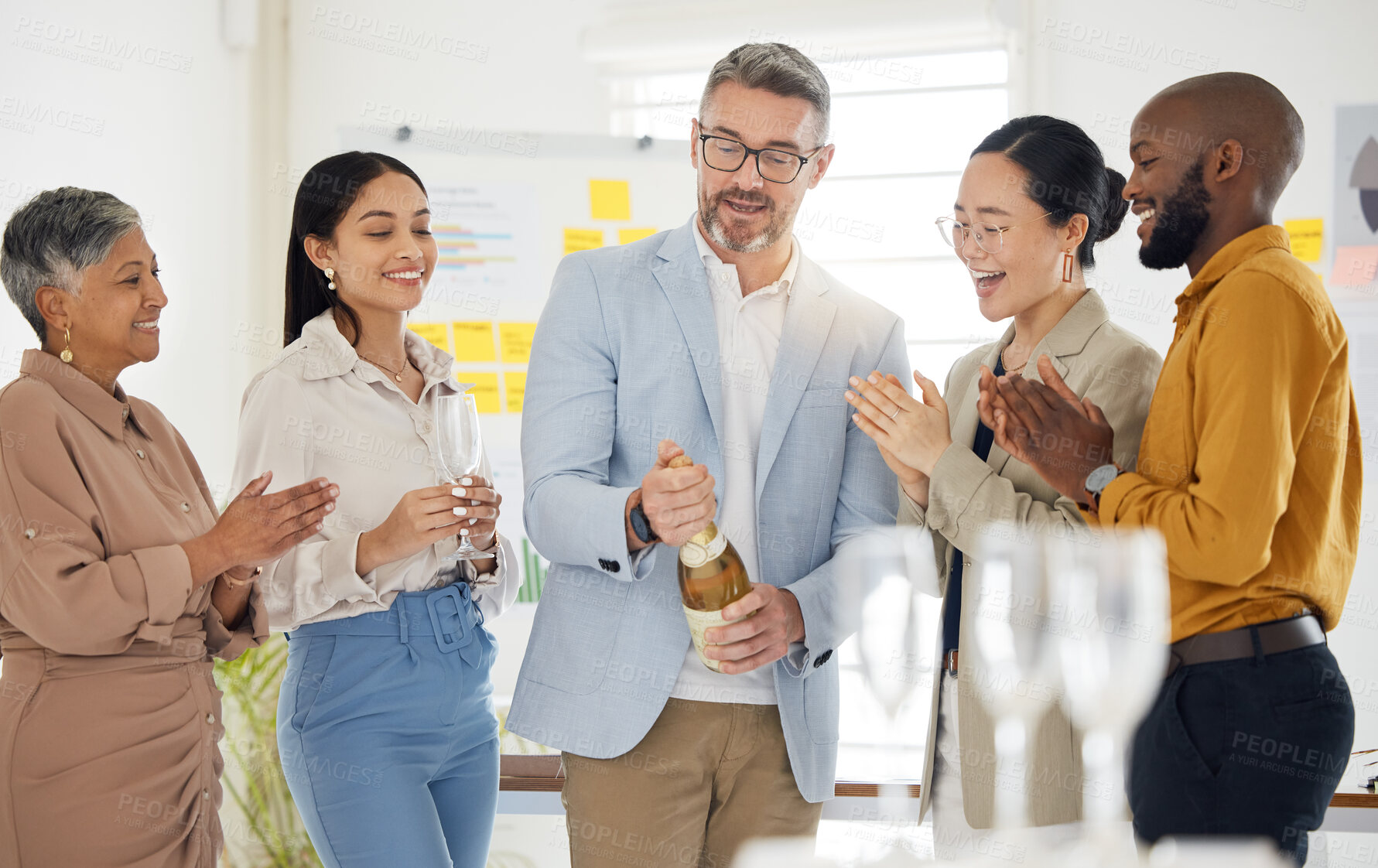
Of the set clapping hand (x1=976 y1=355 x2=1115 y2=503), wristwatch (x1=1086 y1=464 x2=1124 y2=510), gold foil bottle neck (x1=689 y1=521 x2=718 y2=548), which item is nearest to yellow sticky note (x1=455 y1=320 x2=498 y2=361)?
gold foil bottle neck (x1=689 y1=521 x2=718 y2=548)

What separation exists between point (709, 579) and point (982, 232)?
0.61m

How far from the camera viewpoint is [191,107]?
2775 mm

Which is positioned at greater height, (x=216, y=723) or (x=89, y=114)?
(x=89, y=114)

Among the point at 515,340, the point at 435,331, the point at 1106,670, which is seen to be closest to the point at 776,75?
the point at 1106,670

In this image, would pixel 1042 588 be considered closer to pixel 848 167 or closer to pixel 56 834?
pixel 56 834

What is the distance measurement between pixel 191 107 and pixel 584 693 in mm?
2198

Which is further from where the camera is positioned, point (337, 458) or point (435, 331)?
point (435, 331)

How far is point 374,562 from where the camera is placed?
145cm

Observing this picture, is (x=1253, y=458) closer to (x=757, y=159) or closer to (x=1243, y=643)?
(x=1243, y=643)

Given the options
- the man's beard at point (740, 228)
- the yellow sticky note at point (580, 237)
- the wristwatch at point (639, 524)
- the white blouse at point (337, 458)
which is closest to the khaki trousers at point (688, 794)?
the wristwatch at point (639, 524)

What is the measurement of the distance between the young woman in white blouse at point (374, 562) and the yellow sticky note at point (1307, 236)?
2135 millimetres

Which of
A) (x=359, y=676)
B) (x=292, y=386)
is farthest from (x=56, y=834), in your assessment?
(x=292, y=386)

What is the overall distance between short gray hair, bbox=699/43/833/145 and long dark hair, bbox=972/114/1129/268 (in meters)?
0.25

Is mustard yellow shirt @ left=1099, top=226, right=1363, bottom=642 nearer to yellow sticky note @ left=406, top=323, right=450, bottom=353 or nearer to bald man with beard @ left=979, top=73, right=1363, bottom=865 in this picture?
bald man with beard @ left=979, top=73, right=1363, bottom=865
